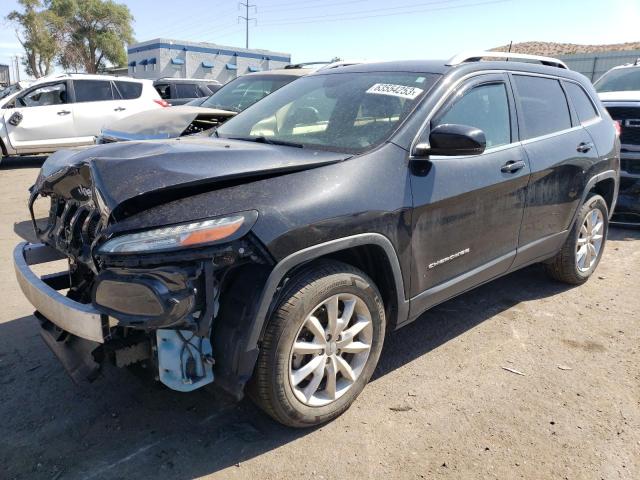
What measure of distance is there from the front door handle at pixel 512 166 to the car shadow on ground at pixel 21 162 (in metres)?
11.2

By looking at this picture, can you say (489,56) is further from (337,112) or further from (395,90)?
(337,112)

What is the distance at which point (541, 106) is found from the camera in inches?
158

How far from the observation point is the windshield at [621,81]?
823 cm

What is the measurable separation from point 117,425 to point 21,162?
11.7 meters

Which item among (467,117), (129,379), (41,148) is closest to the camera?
(129,379)

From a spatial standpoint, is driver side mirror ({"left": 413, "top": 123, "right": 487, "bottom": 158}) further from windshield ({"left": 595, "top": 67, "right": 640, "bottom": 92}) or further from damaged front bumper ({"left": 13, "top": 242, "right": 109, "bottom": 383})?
windshield ({"left": 595, "top": 67, "right": 640, "bottom": 92})

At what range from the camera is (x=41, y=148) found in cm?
1128

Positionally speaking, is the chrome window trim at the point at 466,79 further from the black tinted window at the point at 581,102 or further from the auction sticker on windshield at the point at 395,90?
the auction sticker on windshield at the point at 395,90

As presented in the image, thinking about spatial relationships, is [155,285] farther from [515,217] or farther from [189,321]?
[515,217]

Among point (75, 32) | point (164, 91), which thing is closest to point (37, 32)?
point (75, 32)

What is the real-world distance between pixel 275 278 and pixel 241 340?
0.99ft

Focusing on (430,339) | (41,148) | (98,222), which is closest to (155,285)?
(98,222)

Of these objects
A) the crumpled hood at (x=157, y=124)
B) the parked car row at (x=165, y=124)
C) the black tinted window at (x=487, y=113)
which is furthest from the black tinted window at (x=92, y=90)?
the black tinted window at (x=487, y=113)

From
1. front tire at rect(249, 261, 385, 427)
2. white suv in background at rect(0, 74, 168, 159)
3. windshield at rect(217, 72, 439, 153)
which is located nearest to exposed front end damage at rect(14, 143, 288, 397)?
front tire at rect(249, 261, 385, 427)
